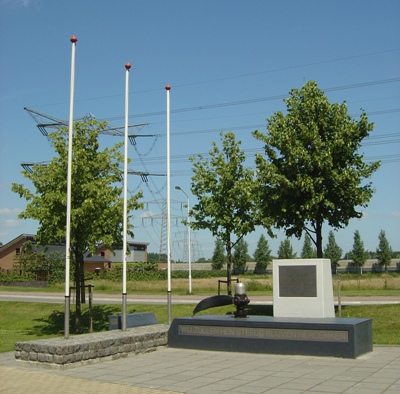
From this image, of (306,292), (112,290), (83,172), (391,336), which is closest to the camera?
(306,292)

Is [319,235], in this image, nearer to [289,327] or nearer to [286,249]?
[289,327]

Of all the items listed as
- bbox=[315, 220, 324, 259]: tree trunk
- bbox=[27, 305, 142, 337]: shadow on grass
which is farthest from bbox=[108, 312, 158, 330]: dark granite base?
bbox=[315, 220, 324, 259]: tree trunk

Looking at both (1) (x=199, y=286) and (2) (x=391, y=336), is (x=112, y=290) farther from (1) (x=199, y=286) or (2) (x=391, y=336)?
(2) (x=391, y=336)

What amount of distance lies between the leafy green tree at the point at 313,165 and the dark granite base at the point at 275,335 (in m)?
6.78

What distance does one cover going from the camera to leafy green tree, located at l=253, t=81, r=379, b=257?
20.0 metres

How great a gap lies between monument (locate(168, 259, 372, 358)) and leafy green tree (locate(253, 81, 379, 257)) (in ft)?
16.8

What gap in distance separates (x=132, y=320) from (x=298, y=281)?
4750 millimetres

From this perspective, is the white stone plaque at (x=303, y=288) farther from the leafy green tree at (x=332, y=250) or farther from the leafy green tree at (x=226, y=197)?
the leafy green tree at (x=332, y=250)

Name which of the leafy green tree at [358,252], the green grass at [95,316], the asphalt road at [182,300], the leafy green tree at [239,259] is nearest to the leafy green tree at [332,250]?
the leafy green tree at [358,252]

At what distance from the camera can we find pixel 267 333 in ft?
45.5

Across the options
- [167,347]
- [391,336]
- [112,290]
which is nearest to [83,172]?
[167,347]

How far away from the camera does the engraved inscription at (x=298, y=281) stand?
1521cm

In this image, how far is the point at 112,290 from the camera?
44531mm

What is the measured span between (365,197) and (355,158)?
1.48 metres
